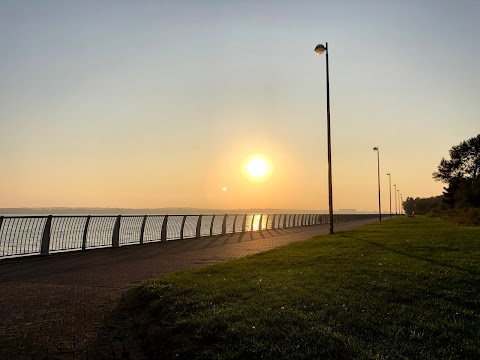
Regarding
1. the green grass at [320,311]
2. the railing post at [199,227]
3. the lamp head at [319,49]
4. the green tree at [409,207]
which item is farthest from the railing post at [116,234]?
the green tree at [409,207]

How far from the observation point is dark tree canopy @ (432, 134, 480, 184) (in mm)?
78438

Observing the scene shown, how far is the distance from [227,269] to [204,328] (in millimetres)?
4860

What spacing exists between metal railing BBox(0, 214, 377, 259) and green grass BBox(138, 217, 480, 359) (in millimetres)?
7223

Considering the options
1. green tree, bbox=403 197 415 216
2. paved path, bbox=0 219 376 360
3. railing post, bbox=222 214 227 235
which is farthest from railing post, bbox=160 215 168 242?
green tree, bbox=403 197 415 216

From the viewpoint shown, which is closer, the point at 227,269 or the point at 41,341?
the point at 41,341

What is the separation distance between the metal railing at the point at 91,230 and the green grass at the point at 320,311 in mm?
7223

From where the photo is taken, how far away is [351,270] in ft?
31.1

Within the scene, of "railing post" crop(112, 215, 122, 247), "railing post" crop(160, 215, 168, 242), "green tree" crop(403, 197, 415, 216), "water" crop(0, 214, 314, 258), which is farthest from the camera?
"green tree" crop(403, 197, 415, 216)

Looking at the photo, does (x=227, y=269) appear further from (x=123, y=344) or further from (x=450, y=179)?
(x=450, y=179)

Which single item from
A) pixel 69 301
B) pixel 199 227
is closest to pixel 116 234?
pixel 199 227

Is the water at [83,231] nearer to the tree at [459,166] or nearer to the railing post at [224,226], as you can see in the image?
the railing post at [224,226]

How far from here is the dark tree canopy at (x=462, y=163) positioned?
78.4 meters

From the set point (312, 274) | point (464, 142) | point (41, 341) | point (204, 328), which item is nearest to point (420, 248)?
point (312, 274)

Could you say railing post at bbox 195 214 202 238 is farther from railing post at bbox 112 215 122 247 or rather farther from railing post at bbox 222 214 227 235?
railing post at bbox 112 215 122 247
